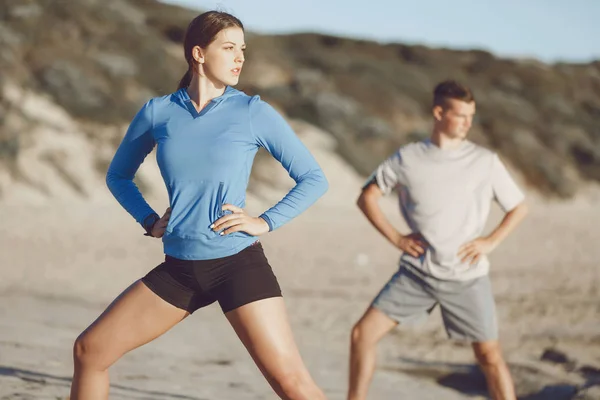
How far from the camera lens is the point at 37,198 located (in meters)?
18.8

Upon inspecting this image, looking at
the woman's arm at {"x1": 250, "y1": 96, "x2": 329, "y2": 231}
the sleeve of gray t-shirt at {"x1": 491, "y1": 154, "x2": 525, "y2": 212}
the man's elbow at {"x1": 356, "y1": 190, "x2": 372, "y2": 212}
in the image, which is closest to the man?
the sleeve of gray t-shirt at {"x1": 491, "y1": 154, "x2": 525, "y2": 212}

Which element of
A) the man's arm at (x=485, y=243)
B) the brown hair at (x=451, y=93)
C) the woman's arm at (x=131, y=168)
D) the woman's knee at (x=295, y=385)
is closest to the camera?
the woman's knee at (x=295, y=385)

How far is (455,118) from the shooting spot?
4734 millimetres

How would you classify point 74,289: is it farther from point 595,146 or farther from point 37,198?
point 595,146

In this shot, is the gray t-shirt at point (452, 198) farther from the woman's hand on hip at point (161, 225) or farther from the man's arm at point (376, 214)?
the woman's hand on hip at point (161, 225)

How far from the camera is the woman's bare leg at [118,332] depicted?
3303 mm

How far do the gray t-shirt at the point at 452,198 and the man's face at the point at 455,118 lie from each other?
0.10 m

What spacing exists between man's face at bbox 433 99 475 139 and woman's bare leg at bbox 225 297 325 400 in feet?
6.06

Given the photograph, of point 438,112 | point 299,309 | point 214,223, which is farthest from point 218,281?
point 299,309

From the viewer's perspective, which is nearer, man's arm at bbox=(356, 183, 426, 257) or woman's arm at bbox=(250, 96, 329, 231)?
woman's arm at bbox=(250, 96, 329, 231)

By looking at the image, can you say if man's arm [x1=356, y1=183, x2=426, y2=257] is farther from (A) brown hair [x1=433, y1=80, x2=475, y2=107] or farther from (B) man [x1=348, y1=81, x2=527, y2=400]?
(A) brown hair [x1=433, y1=80, x2=475, y2=107]

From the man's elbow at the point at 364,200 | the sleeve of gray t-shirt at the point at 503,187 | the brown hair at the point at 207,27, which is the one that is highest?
the brown hair at the point at 207,27

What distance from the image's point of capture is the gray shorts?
470 centimetres

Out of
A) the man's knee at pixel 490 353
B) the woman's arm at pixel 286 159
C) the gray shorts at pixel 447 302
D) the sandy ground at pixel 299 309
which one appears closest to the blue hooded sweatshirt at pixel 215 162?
the woman's arm at pixel 286 159
